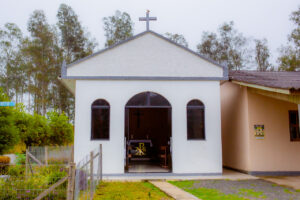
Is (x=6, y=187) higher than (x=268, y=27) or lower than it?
lower

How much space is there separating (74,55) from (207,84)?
21672 millimetres

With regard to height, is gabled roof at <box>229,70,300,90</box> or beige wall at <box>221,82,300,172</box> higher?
gabled roof at <box>229,70,300,90</box>

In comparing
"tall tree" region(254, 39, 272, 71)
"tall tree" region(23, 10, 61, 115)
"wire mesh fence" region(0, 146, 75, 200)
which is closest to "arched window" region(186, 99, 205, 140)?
"wire mesh fence" region(0, 146, 75, 200)

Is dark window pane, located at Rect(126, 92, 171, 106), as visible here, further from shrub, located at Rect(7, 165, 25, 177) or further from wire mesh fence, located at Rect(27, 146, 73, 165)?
shrub, located at Rect(7, 165, 25, 177)

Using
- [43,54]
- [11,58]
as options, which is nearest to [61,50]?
[43,54]

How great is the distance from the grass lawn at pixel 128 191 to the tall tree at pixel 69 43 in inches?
859

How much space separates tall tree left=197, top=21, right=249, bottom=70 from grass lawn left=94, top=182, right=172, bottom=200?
81.9 feet

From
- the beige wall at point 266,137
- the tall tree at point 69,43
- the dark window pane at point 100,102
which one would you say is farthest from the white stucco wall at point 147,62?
the tall tree at point 69,43

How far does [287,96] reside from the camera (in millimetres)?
8273

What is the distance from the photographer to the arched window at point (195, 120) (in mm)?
10945

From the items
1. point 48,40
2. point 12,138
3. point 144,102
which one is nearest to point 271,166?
point 144,102

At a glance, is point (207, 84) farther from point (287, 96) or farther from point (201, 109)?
point (287, 96)

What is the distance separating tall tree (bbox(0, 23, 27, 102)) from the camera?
30.4m

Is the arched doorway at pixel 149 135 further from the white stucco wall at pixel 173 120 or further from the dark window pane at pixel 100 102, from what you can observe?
the dark window pane at pixel 100 102
